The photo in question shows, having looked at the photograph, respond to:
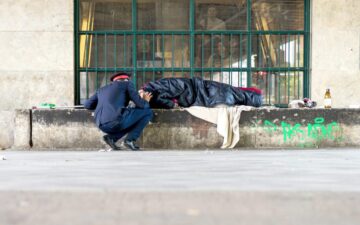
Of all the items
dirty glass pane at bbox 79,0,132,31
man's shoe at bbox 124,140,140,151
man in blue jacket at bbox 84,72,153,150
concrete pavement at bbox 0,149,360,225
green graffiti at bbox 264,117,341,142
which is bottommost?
concrete pavement at bbox 0,149,360,225

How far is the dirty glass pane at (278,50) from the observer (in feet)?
40.0

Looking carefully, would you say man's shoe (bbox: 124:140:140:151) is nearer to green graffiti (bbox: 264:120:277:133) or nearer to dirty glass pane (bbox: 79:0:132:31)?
green graffiti (bbox: 264:120:277:133)

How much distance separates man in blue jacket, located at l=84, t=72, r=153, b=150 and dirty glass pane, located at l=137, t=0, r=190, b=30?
90.1 inches

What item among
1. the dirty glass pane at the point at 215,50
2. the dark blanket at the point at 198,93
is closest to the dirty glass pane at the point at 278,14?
the dirty glass pane at the point at 215,50

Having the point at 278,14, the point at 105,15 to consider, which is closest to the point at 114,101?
the point at 105,15

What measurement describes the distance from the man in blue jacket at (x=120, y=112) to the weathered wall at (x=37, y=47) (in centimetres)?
194

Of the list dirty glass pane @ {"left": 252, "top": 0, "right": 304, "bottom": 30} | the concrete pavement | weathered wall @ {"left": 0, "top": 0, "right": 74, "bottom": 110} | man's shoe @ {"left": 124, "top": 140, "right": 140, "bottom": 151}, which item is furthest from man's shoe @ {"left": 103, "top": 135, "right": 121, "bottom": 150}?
dirty glass pane @ {"left": 252, "top": 0, "right": 304, "bottom": 30}

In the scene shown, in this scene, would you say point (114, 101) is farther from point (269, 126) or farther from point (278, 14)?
point (278, 14)

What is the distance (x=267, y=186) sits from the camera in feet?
18.8

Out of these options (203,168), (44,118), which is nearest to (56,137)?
(44,118)

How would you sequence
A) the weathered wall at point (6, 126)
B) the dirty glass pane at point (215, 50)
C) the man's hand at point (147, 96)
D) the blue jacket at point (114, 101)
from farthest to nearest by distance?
1. the dirty glass pane at point (215, 50)
2. the weathered wall at point (6, 126)
3. the man's hand at point (147, 96)
4. the blue jacket at point (114, 101)

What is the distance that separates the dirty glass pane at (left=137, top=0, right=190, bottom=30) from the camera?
1207cm

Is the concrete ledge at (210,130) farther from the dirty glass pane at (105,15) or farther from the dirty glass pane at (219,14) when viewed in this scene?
the dirty glass pane at (219,14)

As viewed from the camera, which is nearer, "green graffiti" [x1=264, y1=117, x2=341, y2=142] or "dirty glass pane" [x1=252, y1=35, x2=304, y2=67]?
"green graffiti" [x1=264, y1=117, x2=341, y2=142]
